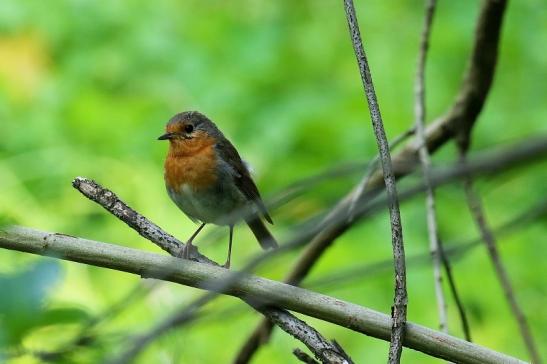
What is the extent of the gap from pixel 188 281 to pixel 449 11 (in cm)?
416

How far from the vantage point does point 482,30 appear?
100 inches

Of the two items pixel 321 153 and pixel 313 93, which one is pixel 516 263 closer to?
pixel 321 153

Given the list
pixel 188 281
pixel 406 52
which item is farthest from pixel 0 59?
pixel 188 281

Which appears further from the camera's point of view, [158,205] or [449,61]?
[449,61]

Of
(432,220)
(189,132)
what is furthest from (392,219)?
(189,132)

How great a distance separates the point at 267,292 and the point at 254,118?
3.35 metres

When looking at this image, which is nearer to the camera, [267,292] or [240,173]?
[267,292]

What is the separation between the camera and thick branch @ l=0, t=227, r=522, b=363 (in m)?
1.38

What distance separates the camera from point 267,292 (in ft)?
4.62

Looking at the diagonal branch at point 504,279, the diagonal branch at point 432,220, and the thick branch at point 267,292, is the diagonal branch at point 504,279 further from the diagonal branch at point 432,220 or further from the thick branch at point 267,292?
the thick branch at point 267,292

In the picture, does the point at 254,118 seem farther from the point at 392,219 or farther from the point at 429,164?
the point at 392,219

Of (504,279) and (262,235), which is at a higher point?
(262,235)

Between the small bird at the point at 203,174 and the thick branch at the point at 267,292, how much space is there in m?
1.45

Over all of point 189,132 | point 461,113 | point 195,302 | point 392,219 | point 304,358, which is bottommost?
point 195,302
